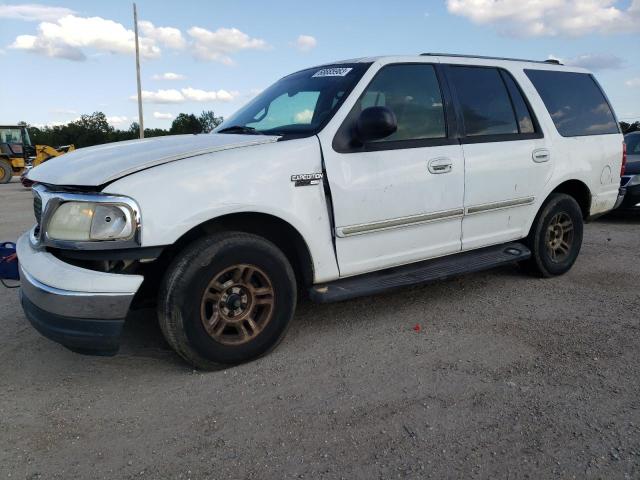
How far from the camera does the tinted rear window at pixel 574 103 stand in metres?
4.65

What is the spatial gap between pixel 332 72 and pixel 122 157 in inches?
65.7

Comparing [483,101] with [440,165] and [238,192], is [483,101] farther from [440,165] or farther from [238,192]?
[238,192]

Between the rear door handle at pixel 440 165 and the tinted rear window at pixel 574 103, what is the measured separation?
1.48 metres

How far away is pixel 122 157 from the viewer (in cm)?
294

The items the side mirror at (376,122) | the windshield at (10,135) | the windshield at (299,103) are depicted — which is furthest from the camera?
the windshield at (10,135)

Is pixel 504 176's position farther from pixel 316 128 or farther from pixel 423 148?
pixel 316 128

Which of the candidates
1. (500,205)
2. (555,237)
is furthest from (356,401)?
(555,237)

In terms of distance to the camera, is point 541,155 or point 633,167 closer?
point 541,155

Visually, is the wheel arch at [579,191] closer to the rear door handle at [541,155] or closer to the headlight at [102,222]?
the rear door handle at [541,155]

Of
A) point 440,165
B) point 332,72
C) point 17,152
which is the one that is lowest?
point 440,165

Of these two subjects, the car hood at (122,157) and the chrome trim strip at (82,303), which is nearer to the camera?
the chrome trim strip at (82,303)

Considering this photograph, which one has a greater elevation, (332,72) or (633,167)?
(332,72)

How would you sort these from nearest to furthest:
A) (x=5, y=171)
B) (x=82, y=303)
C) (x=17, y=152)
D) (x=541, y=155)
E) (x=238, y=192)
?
(x=82, y=303) → (x=238, y=192) → (x=541, y=155) → (x=5, y=171) → (x=17, y=152)

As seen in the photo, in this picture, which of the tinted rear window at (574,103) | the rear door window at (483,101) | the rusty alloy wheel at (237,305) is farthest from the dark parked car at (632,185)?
the rusty alloy wheel at (237,305)
